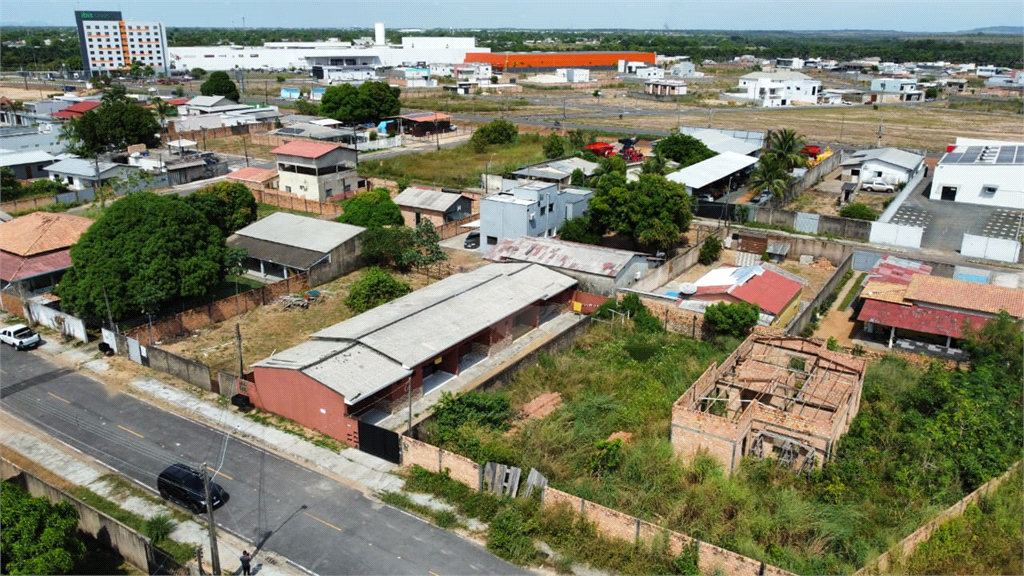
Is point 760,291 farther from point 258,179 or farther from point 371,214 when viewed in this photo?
point 258,179

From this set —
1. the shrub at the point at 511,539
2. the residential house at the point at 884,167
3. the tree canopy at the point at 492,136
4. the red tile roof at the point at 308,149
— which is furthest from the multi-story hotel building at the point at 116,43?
the shrub at the point at 511,539

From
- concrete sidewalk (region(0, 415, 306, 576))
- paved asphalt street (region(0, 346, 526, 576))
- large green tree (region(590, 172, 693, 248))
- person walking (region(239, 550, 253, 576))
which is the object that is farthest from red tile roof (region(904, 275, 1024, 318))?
person walking (region(239, 550, 253, 576))

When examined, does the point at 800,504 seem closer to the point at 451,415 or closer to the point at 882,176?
the point at 451,415

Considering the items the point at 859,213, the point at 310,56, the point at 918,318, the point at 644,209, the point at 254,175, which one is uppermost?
the point at 310,56

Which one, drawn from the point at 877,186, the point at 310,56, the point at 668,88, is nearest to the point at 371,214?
the point at 877,186

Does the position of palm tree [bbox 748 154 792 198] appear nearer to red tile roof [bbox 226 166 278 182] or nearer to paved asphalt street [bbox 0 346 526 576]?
red tile roof [bbox 226 166 278 182]

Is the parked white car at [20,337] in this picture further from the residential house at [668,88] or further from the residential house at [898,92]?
the residential house at [898,92]
